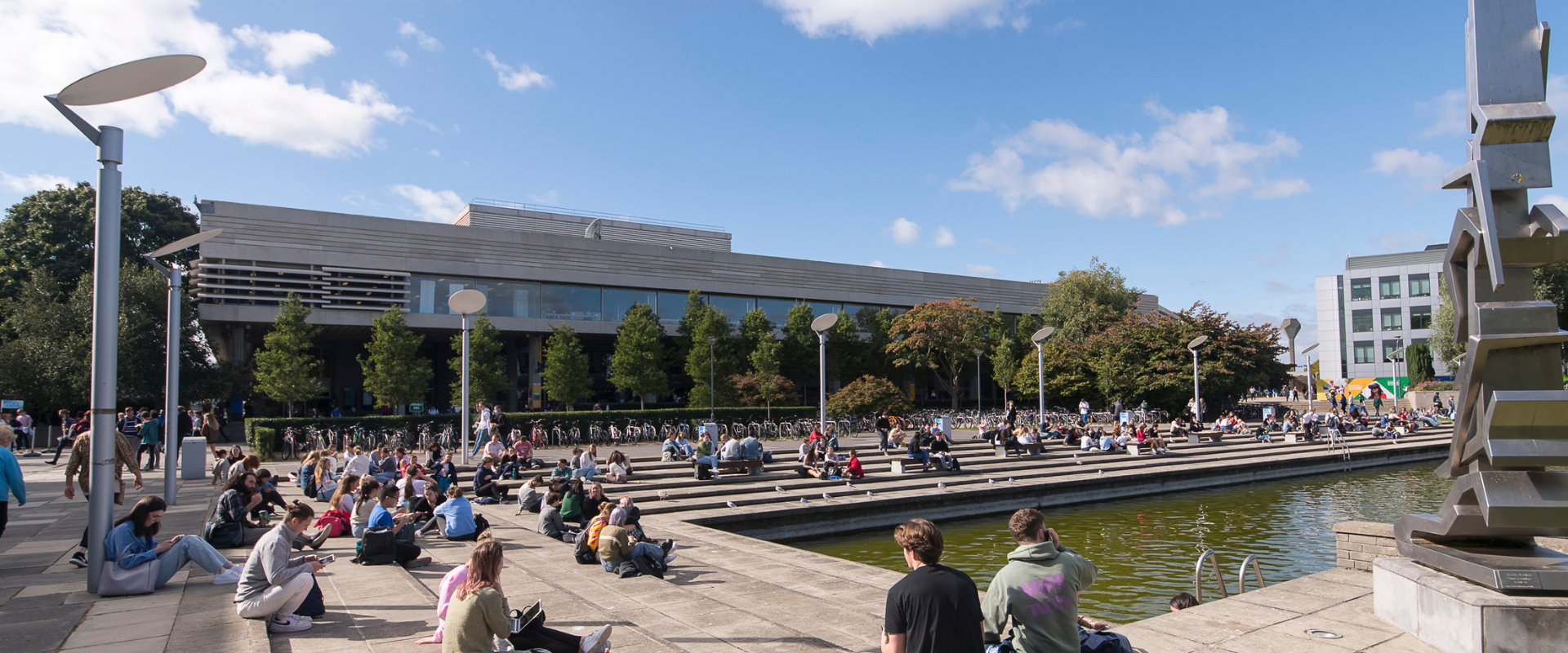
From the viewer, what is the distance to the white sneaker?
601 centimetres

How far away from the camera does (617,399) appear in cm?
4475

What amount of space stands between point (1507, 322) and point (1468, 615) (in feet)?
7.02

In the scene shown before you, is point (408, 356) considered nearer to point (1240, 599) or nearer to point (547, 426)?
point (547, 426)

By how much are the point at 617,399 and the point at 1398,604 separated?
41.4m

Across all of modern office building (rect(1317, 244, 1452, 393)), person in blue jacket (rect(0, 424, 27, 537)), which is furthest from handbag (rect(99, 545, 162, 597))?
modern office building (rect(1317, 244, 1452, 393))

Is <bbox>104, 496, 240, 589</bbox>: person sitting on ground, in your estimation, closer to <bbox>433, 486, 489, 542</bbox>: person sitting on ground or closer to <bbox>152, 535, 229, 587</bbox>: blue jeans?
<bbox>152, 535, 229, 587</bbox>: blue jeans

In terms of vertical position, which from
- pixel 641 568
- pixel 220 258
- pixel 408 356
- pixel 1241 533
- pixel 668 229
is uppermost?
pixel 668 229

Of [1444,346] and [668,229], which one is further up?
[668,229]

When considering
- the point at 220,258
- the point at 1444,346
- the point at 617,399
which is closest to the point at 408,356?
the point at 220,258

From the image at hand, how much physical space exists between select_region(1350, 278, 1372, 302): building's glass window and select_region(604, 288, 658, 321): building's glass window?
59333 mm

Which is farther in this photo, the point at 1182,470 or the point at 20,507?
the point at 1182,470

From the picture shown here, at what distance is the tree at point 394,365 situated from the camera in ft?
102

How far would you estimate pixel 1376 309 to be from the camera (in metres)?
64.4

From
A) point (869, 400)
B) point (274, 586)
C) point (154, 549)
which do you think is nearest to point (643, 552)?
point (274, 586)
